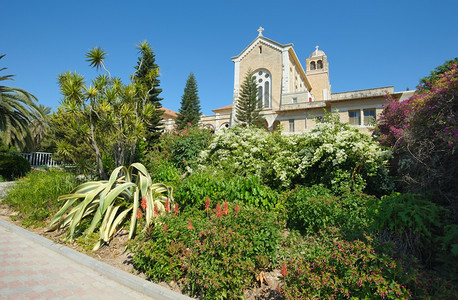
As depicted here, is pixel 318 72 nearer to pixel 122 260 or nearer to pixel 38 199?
pixel 38 199

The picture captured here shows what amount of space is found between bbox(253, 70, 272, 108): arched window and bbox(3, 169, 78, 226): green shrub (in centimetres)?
2496

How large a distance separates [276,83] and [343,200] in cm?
2644

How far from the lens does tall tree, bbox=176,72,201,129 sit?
91.0 ft

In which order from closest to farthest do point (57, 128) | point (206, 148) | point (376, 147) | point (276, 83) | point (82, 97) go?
point (376, 147) < point (82, 97) < point (206, 148) < point (57, 128) < point (276, 83)

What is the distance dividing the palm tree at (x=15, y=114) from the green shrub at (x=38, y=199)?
843 centimetres

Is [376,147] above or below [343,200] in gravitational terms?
above

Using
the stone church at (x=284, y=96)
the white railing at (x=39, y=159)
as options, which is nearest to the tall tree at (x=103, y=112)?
the white railing at (x=39, y=159)

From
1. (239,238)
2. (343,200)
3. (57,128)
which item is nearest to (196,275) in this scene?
(239,238)

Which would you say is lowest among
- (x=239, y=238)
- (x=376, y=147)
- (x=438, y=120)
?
(x=239, y=238)

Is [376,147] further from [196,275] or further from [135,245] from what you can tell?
[135,245]

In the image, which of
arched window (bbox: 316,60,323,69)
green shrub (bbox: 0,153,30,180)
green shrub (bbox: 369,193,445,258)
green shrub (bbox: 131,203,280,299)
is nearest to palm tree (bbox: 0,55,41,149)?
green shrub (bbox: 0,153,30,180)

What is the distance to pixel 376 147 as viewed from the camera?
16.9 ft

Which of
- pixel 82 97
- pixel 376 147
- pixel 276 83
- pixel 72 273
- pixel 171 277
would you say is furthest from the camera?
pixel 276 83

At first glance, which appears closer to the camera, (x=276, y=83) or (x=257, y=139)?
(x=257, y=139)
